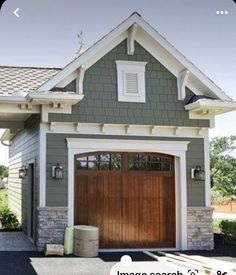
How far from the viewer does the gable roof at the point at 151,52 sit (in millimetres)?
7543

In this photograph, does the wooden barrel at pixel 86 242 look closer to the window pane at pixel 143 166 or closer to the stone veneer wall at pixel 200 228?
the window pane at pixel 143 166

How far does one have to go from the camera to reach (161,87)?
8211 mm

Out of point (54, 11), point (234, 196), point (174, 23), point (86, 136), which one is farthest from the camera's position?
point (234, 196)

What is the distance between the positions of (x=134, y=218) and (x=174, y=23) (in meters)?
6.53

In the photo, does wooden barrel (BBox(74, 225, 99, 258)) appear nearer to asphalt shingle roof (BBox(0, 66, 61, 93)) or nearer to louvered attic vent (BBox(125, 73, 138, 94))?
louvered attic vent (BBox(125, 73, 138, 94))

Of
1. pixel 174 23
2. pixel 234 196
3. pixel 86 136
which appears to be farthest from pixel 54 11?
pixel 234 196

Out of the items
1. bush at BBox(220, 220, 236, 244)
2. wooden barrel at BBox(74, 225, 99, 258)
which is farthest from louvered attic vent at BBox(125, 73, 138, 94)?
bush at BBox(220, 220, 236, 244)

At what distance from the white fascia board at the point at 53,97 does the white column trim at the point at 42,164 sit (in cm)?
62

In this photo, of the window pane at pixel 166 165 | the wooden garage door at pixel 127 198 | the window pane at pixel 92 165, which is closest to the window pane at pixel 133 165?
the wooden garage door at pixel 127 198

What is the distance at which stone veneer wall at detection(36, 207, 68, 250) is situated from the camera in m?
7.48

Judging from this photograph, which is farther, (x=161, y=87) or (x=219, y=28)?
(x=161, y=87)

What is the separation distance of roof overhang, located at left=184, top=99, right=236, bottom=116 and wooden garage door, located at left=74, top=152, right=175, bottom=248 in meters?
1.12

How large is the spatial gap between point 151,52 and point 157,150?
6.30 ft

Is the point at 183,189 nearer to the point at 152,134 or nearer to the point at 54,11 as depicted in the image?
the point at 152,134
